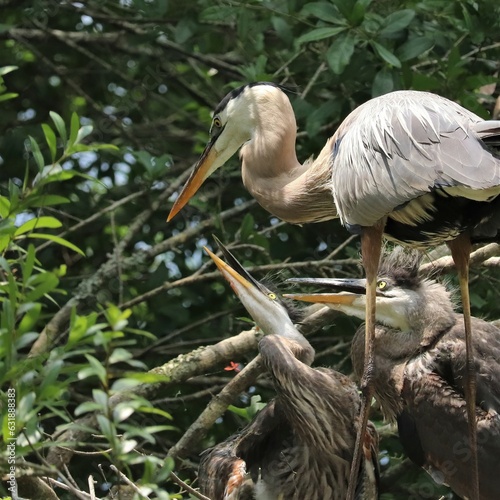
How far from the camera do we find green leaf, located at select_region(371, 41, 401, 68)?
4.08 metres

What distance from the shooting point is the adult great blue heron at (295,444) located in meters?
3.76

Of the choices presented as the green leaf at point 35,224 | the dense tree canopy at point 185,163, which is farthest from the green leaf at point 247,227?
the green leaf at point 35,224

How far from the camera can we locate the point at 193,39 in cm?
493

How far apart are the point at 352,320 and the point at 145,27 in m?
1.73

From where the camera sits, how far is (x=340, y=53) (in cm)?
414

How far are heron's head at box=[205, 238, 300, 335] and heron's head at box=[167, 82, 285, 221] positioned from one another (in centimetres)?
35

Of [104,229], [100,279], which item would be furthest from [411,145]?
[104,229]

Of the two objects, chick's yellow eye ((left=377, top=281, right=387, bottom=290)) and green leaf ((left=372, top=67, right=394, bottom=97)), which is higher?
green leaf ((left=372, top=67, right=394, bottom=97))

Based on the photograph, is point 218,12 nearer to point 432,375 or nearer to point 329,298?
point 329,298

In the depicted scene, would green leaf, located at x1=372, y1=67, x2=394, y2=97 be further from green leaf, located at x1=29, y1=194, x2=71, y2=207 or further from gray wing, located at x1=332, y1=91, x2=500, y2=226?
green leaf, located at x1=29, y1=194, x2=71, y2=207

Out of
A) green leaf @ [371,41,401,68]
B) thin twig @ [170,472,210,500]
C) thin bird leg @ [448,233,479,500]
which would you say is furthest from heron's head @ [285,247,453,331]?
thin twig @ [170,472,210,500]

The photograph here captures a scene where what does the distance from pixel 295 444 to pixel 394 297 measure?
68 centimetres

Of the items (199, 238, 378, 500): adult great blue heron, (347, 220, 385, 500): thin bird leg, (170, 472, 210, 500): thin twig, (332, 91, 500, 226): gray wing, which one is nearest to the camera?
(170, 472, 210, 500): thin twig

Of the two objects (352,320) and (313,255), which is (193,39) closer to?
(313,255)
